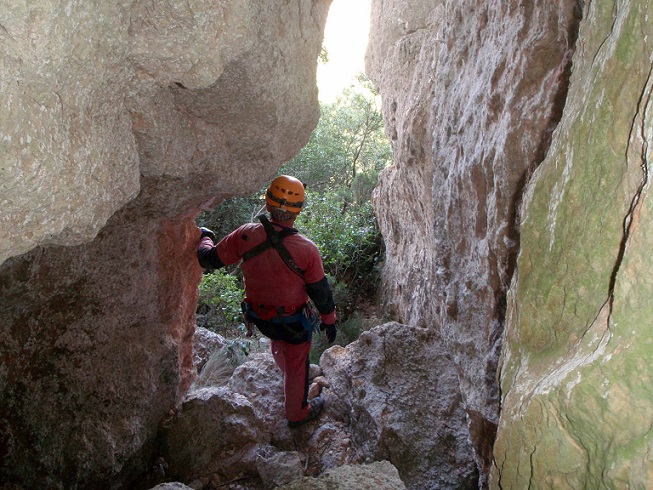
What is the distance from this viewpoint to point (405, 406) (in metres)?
4.39

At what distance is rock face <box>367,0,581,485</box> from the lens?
2676 millimetres

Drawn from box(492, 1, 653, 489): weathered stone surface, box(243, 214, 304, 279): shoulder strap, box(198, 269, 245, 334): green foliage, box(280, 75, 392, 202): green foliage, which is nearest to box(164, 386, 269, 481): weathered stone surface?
box(243, 214, 304, 279): shoulder strap

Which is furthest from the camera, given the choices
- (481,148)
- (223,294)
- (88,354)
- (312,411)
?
(223,294)

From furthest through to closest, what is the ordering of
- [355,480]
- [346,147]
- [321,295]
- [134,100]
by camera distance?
[346,147], [321,295], [355,480], [134,100]

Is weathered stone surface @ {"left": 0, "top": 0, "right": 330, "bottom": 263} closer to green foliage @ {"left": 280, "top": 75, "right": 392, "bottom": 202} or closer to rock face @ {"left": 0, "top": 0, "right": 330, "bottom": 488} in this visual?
rock face @ {"left": 0, "top": 0, "right": 330, "bottom": 488}

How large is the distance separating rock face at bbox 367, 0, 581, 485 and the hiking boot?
1407mm

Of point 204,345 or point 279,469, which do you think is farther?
point 204,345

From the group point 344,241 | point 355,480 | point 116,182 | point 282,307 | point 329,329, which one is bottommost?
point 355,480

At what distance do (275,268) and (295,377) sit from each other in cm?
118

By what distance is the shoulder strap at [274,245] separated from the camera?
429cm

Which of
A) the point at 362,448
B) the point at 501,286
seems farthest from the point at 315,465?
the point at 501,286

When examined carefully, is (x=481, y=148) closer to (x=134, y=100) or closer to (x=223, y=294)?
(x=134, y=100)

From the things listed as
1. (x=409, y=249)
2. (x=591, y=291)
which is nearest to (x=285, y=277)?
→ (x=409, y=249)

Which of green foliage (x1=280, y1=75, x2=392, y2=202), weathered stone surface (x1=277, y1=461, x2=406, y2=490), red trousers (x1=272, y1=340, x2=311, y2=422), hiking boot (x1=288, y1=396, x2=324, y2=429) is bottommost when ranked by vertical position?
hiking boot (x1=288, y1=396, x2=324, y2=429)
